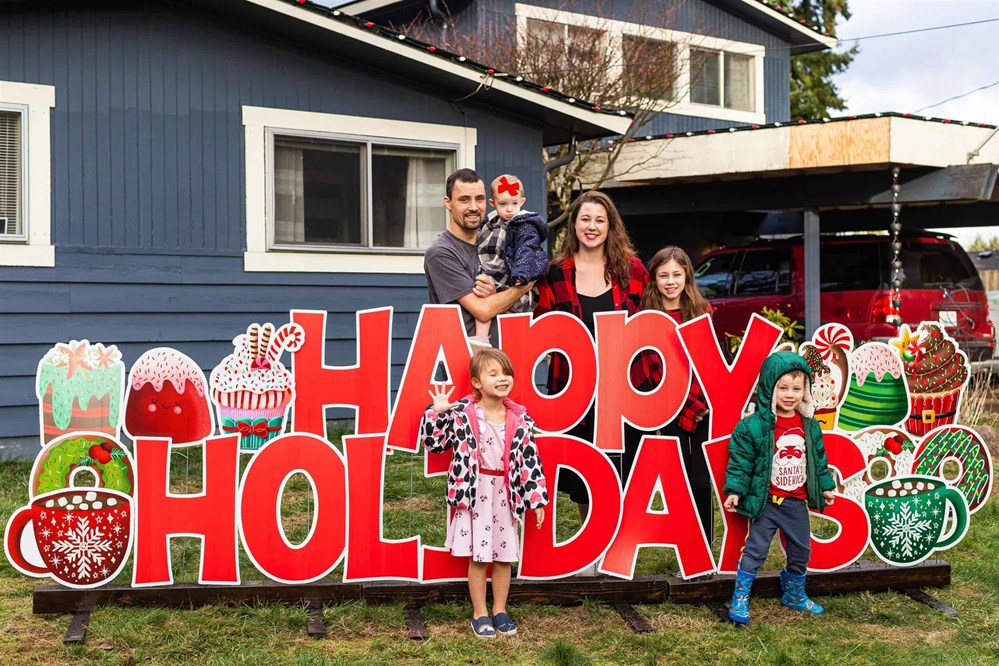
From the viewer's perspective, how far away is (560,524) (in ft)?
19.5

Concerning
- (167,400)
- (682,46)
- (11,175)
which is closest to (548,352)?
(167,400)

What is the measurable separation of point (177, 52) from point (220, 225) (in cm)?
139

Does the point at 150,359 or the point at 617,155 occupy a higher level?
the point at 617,155

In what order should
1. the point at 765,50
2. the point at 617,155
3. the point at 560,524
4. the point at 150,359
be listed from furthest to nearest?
the point at 765,50 < the point at 617,155 < the point at 560,524 < the point at 150,359

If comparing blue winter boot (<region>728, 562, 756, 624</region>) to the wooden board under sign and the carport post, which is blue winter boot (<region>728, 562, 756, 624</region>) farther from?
the wooden board under sign

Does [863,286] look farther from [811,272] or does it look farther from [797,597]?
[797,597]

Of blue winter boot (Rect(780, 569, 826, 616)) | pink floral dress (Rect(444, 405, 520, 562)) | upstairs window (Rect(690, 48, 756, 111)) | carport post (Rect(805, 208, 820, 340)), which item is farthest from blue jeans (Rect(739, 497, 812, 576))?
upstairs window (Rect(690, 48, 756, 111))

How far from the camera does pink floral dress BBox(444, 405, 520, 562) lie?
4277 mm

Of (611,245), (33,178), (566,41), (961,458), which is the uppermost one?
(566,41)

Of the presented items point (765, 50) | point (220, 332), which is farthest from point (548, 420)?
point (765, 50)

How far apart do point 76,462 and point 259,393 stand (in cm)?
80

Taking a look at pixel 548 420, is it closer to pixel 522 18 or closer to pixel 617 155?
pixel 617 155

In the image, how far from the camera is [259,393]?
4539mm

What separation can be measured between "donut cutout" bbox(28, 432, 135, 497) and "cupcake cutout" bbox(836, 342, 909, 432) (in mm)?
3305
